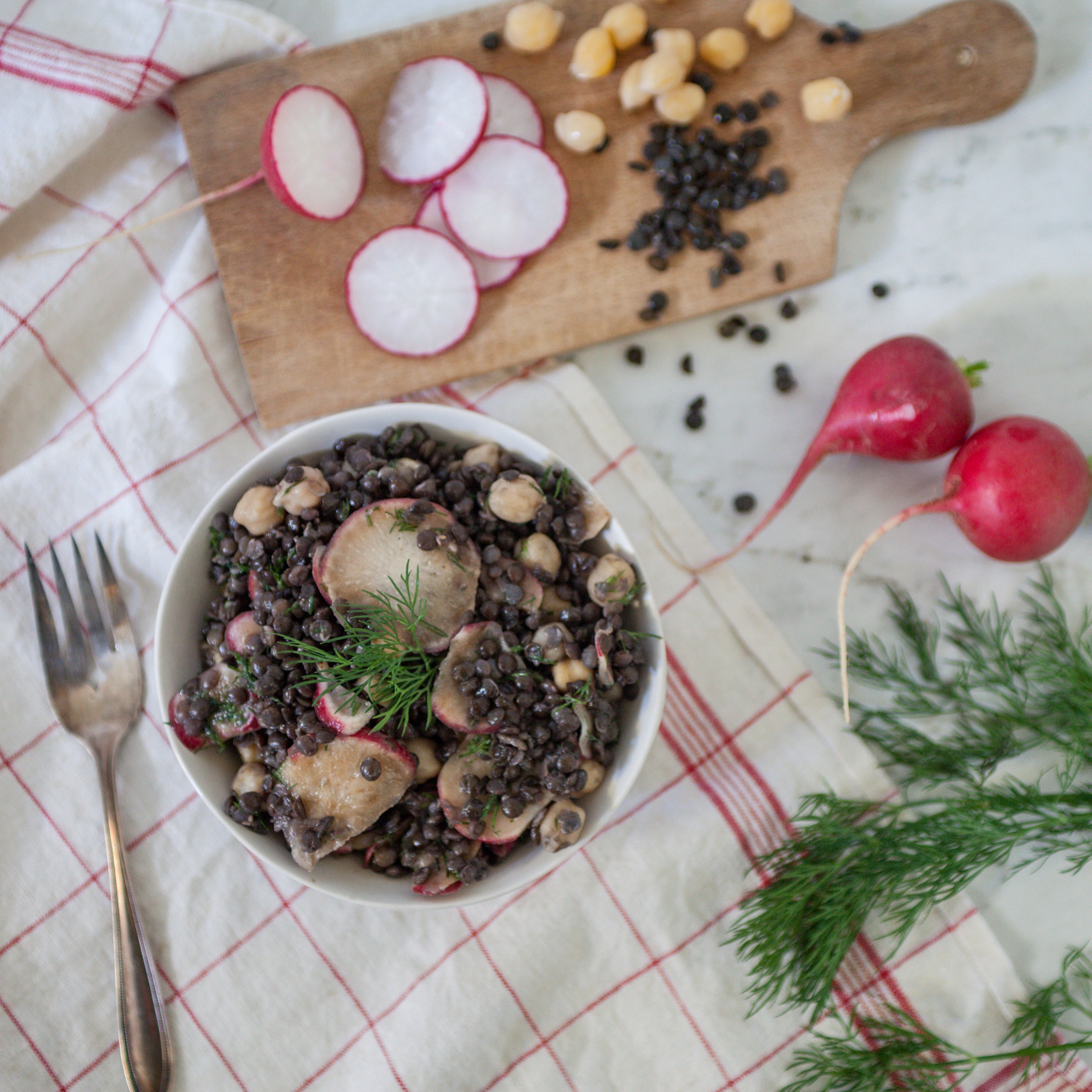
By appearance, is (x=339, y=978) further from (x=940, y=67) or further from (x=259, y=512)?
(x=940, y=67)

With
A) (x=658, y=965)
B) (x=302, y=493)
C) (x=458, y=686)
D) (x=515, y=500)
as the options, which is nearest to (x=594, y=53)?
(x=515, y=500)

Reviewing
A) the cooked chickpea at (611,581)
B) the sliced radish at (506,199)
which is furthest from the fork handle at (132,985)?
the sliced radish at (506,199)

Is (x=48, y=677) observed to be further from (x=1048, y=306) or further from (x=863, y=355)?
(x=1048, y=306)

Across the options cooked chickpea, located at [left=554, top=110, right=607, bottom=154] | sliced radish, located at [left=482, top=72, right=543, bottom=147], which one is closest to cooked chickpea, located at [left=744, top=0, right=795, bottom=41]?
cooked chickpea, located at [left=554, top=110, right=607, bottom=154]

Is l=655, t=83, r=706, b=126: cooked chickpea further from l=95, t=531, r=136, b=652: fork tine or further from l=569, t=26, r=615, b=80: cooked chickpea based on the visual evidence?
l=95, t=531, r=136, b=652: fork tine

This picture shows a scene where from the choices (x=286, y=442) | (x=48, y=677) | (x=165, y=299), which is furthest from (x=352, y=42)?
(x=48, y=677)

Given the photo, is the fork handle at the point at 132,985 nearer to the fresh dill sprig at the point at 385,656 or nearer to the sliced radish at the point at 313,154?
the fresh dill sprig at the point at 385,656
